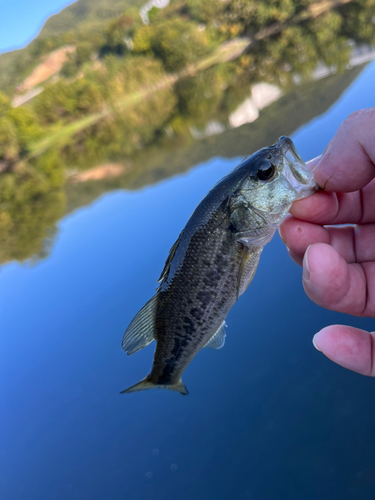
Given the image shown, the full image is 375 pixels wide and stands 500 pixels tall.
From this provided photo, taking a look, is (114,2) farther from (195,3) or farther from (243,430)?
(243,430)

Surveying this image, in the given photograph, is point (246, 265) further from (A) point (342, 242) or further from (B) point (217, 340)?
(A) point (342, 242)

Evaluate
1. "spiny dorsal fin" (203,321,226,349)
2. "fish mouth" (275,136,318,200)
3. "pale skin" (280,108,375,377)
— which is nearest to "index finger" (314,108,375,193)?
"pale skin" (280,108,375,377)

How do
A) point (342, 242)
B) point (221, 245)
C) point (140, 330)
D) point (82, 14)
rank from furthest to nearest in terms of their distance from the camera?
1. point (82, 14)
2. point (342, 242)
3. point (140, 330)
4. point (221, 245)

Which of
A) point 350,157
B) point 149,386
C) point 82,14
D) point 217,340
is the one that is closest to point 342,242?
point 350,157

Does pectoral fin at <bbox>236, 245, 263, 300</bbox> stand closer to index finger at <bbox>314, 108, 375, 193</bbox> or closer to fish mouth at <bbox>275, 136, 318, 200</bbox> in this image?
fish mouth at <bbox>275, 136, 318, 200</bbox>

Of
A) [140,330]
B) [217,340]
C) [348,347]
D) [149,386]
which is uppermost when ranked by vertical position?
[140,330]

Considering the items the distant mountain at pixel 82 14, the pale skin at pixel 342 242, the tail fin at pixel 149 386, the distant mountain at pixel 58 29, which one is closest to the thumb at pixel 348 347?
the pale skin at pixel 342 242

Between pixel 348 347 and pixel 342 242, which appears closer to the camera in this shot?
pixel 348 347
